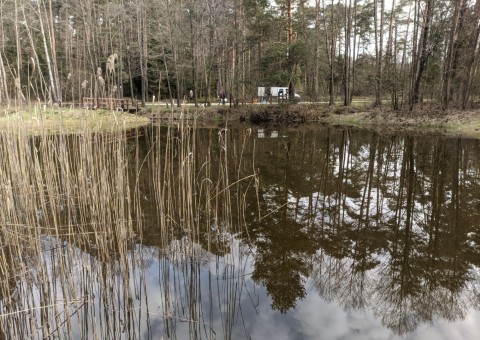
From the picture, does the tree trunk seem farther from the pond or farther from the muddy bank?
the pond

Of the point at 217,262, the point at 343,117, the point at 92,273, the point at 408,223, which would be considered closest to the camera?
the point at 92,273

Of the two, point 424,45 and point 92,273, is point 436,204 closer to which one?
point 92,273

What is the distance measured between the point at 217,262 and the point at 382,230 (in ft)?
8.17

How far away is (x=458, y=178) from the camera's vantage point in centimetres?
720

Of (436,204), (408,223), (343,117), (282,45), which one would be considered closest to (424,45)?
(343,117)

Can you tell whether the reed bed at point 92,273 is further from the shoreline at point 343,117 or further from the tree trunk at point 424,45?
the tree trunk at point 424,45

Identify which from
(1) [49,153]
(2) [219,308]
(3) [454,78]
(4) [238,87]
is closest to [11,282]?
(1) [49,153]

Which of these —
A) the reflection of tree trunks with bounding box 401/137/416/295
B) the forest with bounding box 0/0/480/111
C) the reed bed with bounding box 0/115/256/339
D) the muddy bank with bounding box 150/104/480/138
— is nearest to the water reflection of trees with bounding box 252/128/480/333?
the reflection of tree trunks with bounding box 401/137/416/295

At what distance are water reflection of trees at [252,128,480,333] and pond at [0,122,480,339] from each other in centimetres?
2

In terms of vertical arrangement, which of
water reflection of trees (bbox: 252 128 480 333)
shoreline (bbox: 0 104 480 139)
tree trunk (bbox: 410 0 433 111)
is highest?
tree trunk (bbox: 410 0 433 111)

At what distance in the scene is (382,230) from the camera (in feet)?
15.4

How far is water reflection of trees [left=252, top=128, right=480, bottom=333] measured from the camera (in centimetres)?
321

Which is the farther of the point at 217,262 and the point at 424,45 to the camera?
the point at 424,45

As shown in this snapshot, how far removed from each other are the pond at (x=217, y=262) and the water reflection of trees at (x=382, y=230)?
0.02 metres
